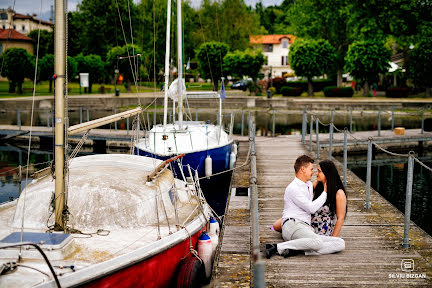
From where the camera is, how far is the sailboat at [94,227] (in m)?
5.73

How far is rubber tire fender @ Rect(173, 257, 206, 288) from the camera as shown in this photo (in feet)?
23.4

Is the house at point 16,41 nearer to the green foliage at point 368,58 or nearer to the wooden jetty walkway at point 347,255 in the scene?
the green foliage at point 368,58

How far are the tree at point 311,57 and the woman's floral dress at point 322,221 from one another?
4088 centimetres

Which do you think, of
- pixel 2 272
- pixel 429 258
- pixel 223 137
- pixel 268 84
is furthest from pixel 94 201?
pixel 268 84

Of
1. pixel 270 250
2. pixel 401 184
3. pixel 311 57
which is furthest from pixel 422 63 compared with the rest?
pixel 270 250

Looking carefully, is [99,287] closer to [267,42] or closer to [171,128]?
[171,128]

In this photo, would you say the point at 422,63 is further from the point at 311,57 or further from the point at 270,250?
the point at 270,250

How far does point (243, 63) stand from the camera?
49.5 m

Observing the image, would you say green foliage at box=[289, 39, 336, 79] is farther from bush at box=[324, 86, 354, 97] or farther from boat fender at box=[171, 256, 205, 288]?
boat fender at box=[171, 256, 205, 288]

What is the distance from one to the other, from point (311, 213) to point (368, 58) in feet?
131

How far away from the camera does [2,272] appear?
5375 mm

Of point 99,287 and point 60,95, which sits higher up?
point 60,95

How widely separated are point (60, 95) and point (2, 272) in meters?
2.40

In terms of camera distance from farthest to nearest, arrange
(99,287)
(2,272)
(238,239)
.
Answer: (238,239), (99,287), (2,272)
